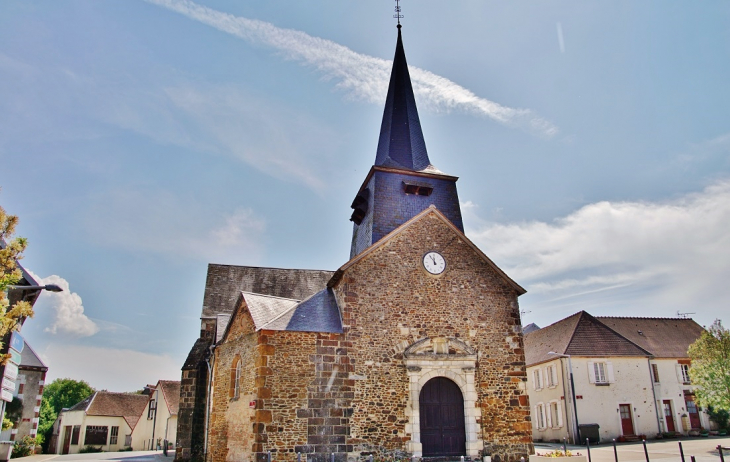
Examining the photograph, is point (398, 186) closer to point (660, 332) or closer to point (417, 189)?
point (417, 189)

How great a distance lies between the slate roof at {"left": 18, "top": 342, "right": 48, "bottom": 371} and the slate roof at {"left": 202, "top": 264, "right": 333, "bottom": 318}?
9.22 m

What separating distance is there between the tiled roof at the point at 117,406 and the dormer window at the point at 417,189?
2994 cm

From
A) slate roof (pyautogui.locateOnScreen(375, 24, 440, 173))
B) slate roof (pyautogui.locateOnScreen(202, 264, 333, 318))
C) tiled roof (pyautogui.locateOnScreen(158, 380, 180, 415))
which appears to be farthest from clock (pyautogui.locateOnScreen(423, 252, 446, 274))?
tiled roof (pyautogui.locateOnScreen(158, 380, 180, 415))

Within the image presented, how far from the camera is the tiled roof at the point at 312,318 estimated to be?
1426 centimetres

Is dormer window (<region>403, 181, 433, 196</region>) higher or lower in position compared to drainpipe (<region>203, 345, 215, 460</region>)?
higher

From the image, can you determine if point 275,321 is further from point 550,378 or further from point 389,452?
point 550,378

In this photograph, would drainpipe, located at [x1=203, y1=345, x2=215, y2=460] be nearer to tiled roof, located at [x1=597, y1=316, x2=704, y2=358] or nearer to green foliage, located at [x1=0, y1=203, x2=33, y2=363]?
green foliage, located at [x1=0, y1=203, x2=33, y2=363]

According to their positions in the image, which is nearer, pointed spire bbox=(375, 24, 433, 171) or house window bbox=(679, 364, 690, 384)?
pointed spire bbox=(375, 24, 433, 171)

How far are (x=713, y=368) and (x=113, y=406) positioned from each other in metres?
37.1

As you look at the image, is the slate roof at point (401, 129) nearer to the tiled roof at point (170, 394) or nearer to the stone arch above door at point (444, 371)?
the stone arch above door at point (444, 371)

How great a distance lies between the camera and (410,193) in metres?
18.3

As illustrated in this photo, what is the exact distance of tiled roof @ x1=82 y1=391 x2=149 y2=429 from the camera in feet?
119

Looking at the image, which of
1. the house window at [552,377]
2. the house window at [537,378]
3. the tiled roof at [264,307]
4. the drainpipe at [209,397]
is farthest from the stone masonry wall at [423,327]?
the house window at [537,378]

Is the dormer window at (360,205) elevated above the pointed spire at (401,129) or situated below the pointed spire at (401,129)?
below
